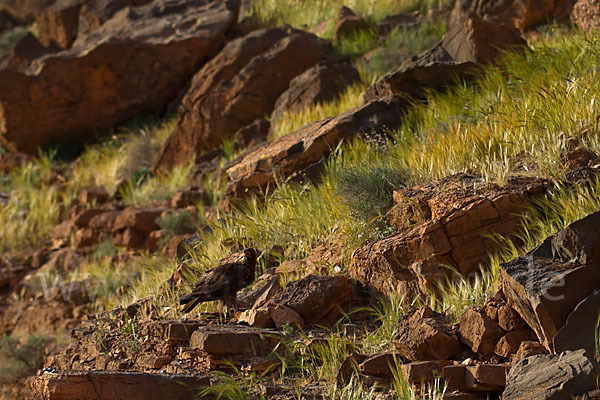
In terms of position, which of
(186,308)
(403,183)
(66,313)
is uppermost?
(403,183)

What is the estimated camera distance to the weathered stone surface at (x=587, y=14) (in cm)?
788

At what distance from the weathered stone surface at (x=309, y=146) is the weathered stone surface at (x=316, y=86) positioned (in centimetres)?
166

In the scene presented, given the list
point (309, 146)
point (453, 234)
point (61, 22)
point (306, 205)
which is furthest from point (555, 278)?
point (61, 22)

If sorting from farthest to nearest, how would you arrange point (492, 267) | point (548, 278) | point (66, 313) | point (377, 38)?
1. point (377, 38)
2. point (66, 313)
3. point (492, 267)
4. point (548, 278)

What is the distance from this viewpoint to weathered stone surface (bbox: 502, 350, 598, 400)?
11.1ft

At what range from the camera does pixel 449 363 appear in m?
4.17

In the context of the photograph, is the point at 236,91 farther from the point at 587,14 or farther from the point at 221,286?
the point at 221,286

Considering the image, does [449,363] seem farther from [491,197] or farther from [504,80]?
[504,80]

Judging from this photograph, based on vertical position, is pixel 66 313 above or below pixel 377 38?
below

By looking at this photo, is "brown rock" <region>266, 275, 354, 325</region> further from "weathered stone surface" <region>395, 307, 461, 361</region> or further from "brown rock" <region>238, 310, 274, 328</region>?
"weathered stone surface" <region>395, 307, 461, 361</region>

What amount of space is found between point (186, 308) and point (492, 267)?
7.43ft

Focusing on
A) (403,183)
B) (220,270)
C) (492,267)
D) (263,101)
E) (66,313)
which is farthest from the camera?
(263,101)

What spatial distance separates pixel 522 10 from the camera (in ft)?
33.9

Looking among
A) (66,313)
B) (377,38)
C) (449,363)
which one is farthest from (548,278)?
(377,38)
